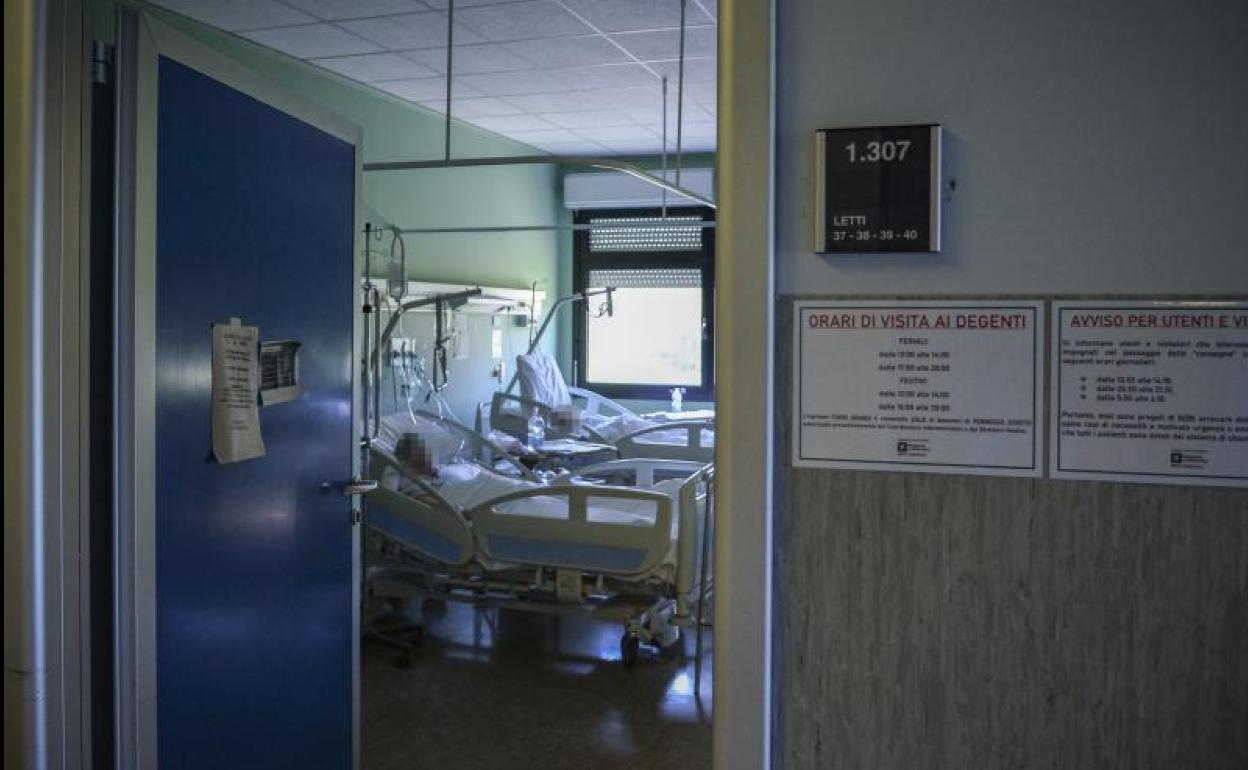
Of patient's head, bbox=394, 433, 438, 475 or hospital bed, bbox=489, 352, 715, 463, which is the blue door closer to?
patient's head, bbox=394, 433, 438, 475

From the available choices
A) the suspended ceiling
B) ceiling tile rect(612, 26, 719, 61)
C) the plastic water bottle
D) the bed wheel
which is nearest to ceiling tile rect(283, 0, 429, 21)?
the suspended ceiling

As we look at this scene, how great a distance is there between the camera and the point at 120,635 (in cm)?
177

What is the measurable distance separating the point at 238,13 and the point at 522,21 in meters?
1.15

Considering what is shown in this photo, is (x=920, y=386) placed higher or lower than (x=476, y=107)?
lower

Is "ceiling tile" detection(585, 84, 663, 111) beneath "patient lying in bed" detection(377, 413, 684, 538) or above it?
above

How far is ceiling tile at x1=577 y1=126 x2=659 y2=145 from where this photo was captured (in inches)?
Answer: 279

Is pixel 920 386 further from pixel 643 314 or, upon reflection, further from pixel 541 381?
pixel 643 314

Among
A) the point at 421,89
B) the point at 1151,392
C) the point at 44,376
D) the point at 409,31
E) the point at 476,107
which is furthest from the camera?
the point at 476,107

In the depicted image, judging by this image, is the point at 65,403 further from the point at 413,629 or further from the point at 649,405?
the point at 649,405

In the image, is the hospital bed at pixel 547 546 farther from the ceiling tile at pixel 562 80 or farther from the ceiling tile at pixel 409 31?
the ceiling tile at pixel 562 80

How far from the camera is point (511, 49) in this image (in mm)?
4973

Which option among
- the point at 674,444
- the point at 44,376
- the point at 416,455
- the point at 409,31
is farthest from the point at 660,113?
the point at 44,376

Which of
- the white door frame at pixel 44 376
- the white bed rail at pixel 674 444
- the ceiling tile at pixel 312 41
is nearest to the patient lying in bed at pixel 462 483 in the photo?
the white bed rail at pixel 674 444

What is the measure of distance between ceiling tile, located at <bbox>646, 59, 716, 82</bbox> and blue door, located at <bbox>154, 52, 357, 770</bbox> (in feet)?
9.85
